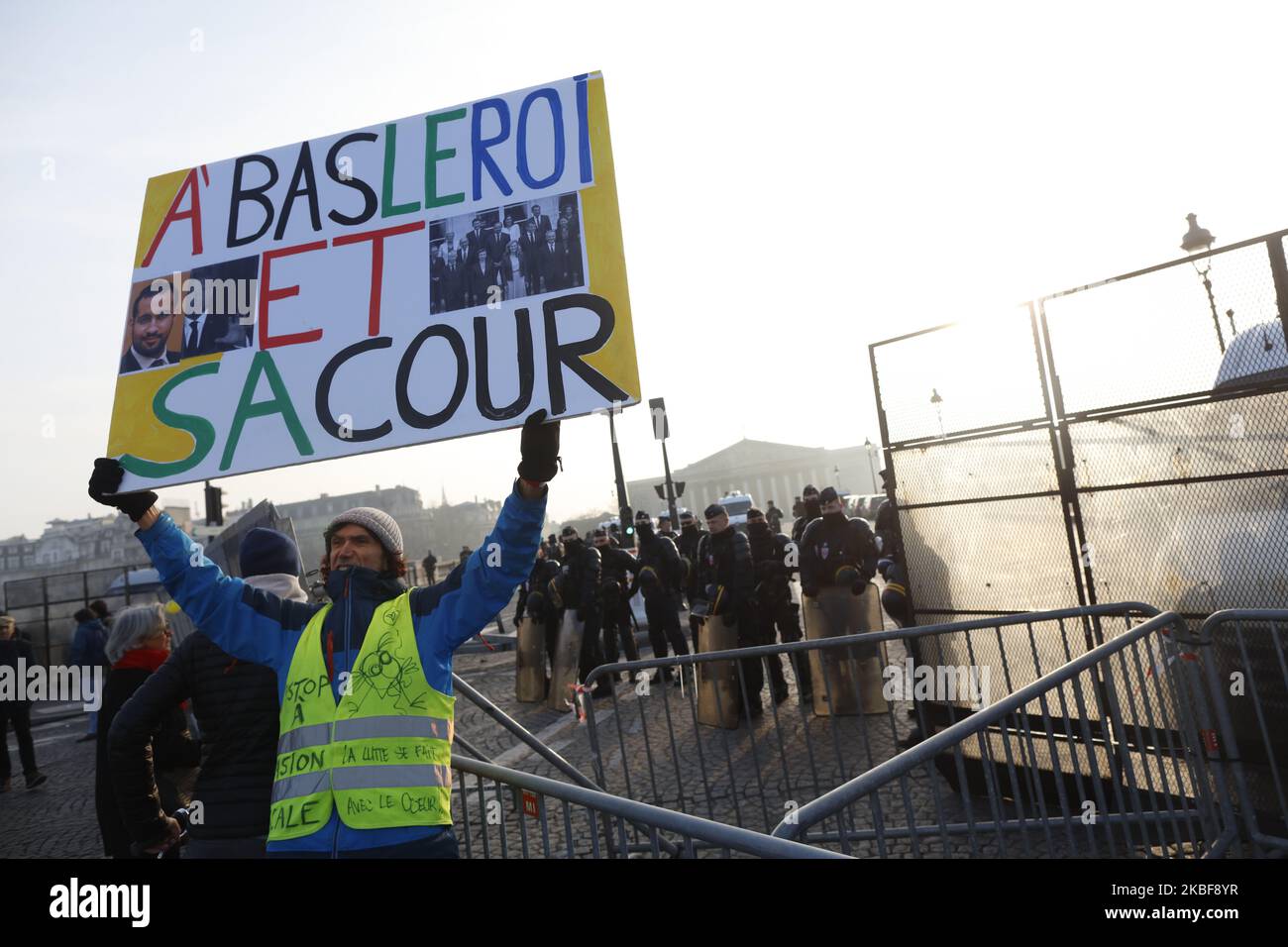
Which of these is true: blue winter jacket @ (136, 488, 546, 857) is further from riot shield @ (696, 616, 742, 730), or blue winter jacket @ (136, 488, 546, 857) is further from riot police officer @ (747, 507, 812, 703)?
riot police officer @ (747, 507, 812, 703)

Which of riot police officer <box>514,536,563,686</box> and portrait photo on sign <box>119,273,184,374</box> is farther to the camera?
riot police officer <box>514,536,563,686</box>

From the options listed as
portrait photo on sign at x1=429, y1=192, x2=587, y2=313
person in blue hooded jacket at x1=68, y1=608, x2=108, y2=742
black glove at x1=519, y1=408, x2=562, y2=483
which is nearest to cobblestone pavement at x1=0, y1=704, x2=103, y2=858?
person in blue hooded jacket at x1=68, y1=608, x2=108, y2=742

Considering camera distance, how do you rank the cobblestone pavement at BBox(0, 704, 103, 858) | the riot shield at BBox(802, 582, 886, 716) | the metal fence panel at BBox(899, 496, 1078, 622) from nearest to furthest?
the metal fence panel at BBox(899, 496, 1078, 622) → the cobblestone pavement at BBox(0, 704, 103, 858) → the riot shield at BBox(802, 582, 886, 716)

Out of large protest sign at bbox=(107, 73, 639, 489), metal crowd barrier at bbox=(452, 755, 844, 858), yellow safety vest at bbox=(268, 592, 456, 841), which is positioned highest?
large protest sign at bbox=(107, 73, 639, 489)

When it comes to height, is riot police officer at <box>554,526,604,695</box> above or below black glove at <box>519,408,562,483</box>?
below

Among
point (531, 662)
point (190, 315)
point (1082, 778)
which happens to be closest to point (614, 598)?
point (531, 662)

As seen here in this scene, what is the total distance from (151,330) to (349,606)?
1.30m

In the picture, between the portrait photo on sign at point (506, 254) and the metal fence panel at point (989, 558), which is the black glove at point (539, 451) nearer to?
the portrait photo on sign at point (506, 254)

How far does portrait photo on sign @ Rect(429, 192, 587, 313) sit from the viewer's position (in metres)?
2.43

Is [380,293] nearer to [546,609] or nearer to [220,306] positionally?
[220,306]

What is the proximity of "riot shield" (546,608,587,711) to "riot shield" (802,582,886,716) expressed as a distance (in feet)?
8.28

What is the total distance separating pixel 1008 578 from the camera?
15.9 ft
